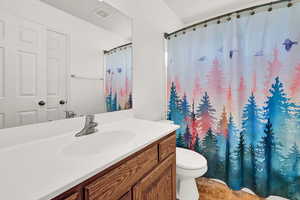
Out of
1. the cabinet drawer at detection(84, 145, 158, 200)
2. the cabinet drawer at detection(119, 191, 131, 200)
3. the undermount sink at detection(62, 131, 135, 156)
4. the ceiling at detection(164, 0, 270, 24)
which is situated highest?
the ceiling at detection(164, 0, 270, 24)

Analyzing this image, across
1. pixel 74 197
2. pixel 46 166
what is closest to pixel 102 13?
pixel 46 166

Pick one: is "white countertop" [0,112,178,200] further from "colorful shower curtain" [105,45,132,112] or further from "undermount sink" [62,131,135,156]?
"colorful shower curtain" [105,45,132,112]

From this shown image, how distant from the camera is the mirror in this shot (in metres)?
0.71

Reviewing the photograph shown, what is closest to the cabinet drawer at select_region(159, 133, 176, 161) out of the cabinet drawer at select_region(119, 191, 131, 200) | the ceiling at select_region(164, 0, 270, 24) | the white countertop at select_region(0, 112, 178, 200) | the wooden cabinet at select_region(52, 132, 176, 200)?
the wooden cabinet at select_region(52, 132, 176, 200)

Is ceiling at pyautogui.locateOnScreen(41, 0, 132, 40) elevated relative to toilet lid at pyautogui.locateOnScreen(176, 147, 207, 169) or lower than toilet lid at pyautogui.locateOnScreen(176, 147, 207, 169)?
elevated

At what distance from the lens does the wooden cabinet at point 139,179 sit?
504mm

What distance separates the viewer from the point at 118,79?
1.29m

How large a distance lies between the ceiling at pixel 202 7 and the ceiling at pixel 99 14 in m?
0.86

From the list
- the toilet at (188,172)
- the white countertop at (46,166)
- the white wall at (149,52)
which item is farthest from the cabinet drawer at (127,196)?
the white wall at (149,52)

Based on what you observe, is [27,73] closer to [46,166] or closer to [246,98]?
[46,166]

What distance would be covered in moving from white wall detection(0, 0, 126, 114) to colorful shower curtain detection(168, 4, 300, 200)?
3.17 feet

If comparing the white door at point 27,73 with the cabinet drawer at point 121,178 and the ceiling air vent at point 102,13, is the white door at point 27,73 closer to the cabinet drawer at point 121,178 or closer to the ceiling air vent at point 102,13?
the ceiling air vent at point 102,13

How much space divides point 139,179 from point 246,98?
123 cm

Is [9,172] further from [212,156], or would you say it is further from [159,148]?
[212,156]
